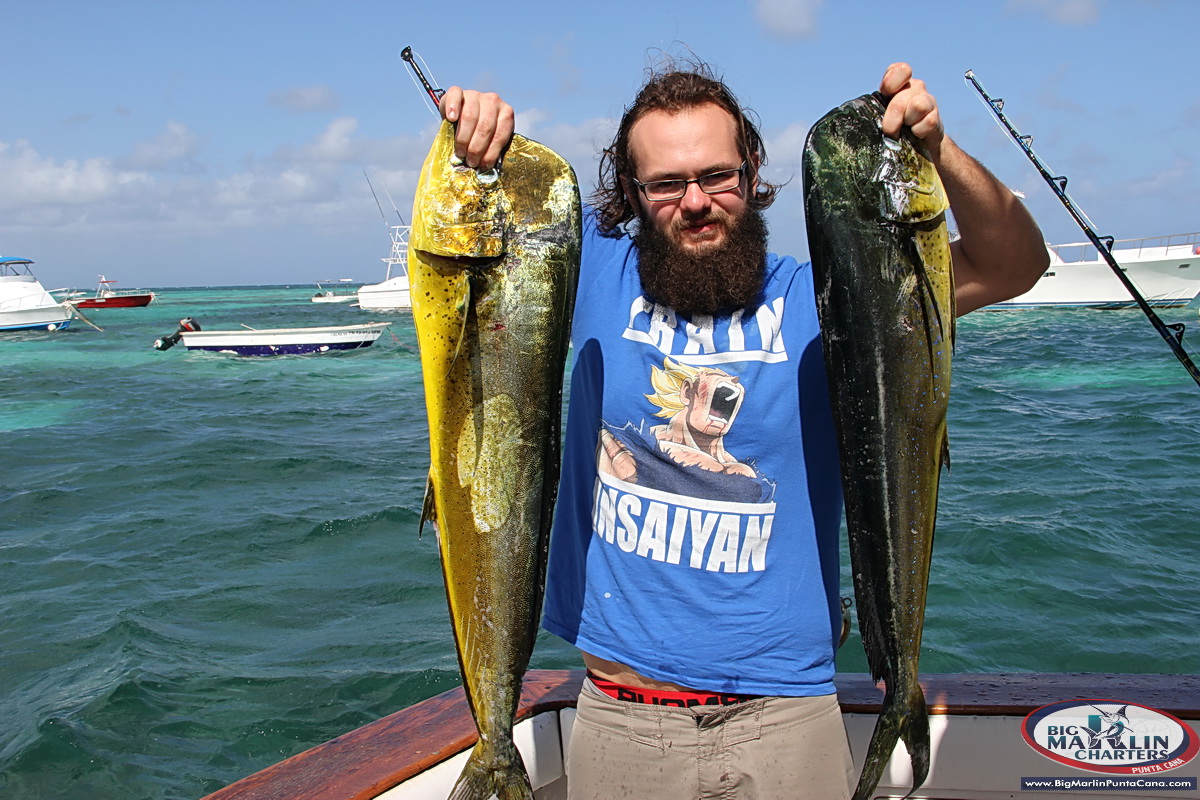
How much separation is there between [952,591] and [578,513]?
20.3 feet

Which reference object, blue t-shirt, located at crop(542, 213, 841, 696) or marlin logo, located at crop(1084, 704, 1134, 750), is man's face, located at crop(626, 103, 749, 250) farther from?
marlin logo, located at crop(1084, 704, 1134, 750)

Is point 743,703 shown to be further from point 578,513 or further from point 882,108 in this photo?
point 882,108

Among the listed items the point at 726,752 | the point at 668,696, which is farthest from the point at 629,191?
the point at 726,752

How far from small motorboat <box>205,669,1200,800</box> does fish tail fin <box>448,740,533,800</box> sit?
0.55 meters

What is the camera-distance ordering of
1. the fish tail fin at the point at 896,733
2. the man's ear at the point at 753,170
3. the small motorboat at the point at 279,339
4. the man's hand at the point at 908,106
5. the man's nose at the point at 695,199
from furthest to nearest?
the small motorboat at the point at 279,339, the man's ear at the point at 753,170, the man's nose at the point at 695,199, the fish tail fin at the point at 896,733, the man's hand at the point at 908,106

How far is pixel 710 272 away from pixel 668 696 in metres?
1.10

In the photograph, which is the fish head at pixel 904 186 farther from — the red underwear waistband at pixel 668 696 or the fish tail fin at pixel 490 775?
the fish tail fin at pixel 490 775

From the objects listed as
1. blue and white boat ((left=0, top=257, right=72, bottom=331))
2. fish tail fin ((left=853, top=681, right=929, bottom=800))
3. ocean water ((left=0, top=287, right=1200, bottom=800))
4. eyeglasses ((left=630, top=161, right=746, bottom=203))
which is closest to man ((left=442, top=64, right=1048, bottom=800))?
eyeglasses ((left=630, top=161, right=746, bottom=203))

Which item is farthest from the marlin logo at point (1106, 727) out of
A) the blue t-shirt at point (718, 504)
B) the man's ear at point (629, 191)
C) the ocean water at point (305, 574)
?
the ocean water at point (305, 574)

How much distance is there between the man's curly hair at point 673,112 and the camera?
2.40 meters

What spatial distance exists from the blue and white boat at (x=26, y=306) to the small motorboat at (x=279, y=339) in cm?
1758

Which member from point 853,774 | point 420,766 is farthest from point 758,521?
point 420,766

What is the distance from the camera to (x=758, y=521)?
84.7 inches

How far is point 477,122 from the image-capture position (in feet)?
6.05
